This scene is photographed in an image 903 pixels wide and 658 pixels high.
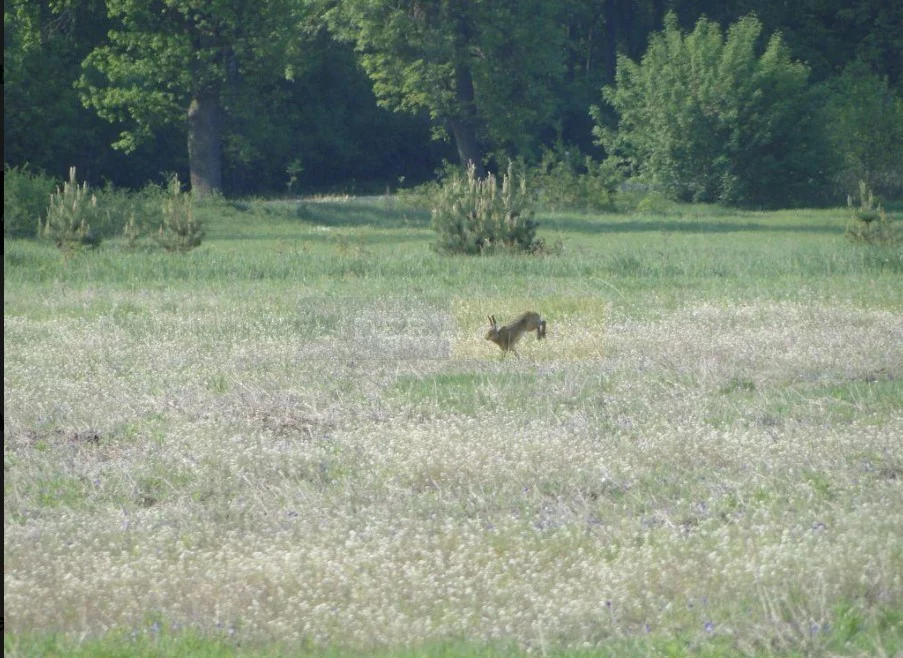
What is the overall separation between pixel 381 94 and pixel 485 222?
30366 millimetres

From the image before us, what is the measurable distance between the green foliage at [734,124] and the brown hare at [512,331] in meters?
36.2

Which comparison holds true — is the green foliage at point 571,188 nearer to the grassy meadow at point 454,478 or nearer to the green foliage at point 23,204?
the green foliage at point 23,204

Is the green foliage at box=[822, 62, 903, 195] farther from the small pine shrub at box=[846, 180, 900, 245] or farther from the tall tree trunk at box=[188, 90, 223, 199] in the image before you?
the small pine shrub at box=[846, 180, 900, 245]

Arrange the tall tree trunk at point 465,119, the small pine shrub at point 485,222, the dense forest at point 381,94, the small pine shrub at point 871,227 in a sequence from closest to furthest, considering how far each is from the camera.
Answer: the small pine shrub at point 485,222, the small pine shrub at point 871,227, the dense forest at point 381,94, the tall tree trunk at point 465,119

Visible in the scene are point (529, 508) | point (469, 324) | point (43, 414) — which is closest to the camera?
point (529, 508)

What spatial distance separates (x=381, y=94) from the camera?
51.9m

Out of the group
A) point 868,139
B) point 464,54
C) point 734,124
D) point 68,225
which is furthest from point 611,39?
point 68,225

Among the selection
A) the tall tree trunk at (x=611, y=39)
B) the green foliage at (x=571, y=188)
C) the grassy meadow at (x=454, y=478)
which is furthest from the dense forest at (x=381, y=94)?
the grassy meadow at (x=454, y=478)

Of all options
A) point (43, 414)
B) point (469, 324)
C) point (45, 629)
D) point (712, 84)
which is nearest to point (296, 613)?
point (45, 629)

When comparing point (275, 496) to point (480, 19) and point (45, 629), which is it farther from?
point (480, 19)

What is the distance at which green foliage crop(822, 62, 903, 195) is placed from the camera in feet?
160

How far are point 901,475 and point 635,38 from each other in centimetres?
6121

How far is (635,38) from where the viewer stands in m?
66.3

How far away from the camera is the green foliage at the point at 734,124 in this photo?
46906 millimetres
